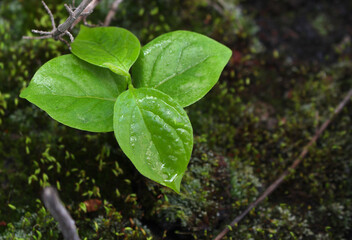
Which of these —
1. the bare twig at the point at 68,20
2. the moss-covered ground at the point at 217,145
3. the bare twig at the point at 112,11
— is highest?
the bare twig at the point at 68,20

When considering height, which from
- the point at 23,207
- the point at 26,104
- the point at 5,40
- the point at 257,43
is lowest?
the point at 23,207

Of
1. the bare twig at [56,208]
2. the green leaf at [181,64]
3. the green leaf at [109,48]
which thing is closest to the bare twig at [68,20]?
the green leaf at [109,48]

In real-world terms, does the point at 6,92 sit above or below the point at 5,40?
below

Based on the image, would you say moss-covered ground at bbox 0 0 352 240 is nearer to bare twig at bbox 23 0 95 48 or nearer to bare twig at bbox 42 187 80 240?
bare twig at bbox 23 0 95 48

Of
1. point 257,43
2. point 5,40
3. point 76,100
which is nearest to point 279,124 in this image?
point 257,43

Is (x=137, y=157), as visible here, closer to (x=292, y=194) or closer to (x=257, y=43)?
(x=292, y=194)

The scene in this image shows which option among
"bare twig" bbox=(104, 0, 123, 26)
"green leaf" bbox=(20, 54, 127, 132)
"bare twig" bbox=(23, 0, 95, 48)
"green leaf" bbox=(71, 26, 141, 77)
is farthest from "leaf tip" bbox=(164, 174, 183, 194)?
"bare twig" bbox=(104, 0, 123, 26)

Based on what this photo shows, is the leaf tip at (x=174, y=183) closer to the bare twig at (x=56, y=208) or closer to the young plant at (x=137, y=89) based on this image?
the young plant at (x=137, y=89)
